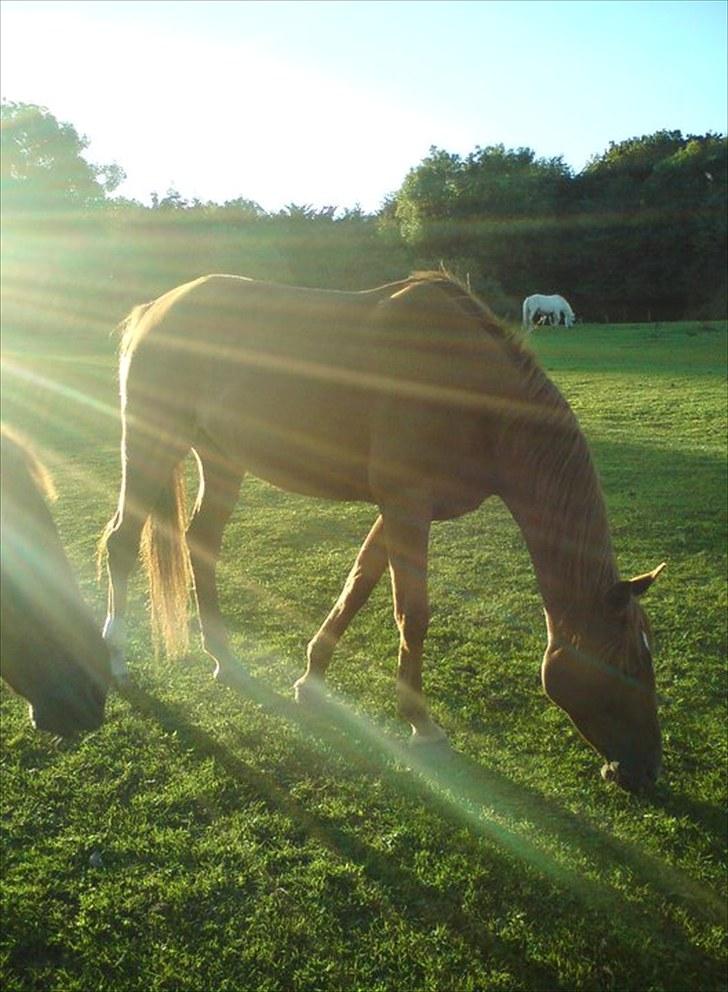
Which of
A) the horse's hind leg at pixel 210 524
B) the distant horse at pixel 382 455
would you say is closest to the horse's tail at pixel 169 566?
the distant horse at pixel 382 455

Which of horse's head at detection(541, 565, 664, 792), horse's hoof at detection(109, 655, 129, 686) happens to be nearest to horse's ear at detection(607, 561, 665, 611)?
horse's head at detection(541, 565, 664, 792)

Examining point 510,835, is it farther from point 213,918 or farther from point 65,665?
point 65,665

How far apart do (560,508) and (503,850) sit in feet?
4.54

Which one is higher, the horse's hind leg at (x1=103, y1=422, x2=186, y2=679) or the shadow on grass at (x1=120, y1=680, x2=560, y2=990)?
the horse's hind leg at (x1=103, y1=422, x2=186, y2=679)

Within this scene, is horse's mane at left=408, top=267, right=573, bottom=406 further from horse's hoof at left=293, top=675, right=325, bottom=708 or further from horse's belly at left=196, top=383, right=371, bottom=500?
horse's hoof at left=293, top=675, right=325, bottom=708

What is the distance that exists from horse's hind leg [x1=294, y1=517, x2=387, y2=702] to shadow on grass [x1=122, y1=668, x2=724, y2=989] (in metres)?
0.32

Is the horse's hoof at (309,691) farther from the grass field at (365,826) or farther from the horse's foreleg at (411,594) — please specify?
the horse's foreleg at (411,594)

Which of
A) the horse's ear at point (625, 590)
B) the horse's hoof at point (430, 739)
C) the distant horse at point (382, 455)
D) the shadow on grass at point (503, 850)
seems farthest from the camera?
the horse's hoof at point (430, 739)

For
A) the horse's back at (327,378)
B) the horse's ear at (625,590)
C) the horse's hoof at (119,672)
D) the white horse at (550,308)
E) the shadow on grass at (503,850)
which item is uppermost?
the white horse at (550,308)

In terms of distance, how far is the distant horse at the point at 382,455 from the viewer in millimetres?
3201

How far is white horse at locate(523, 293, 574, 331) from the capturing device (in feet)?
117

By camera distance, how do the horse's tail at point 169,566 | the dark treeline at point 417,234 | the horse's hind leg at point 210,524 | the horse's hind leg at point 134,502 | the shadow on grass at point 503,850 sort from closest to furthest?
the shadow on grass at point 503,850 < the horse's tail at point 169,566 < the horse's hind leg at point 134,502 < the horse's hind leg at point 210,524 < the dark treeline at point 417,234

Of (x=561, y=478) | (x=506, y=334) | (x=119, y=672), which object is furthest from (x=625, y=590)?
(x=119, y=672)

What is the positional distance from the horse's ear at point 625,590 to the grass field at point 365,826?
3.04 ft
